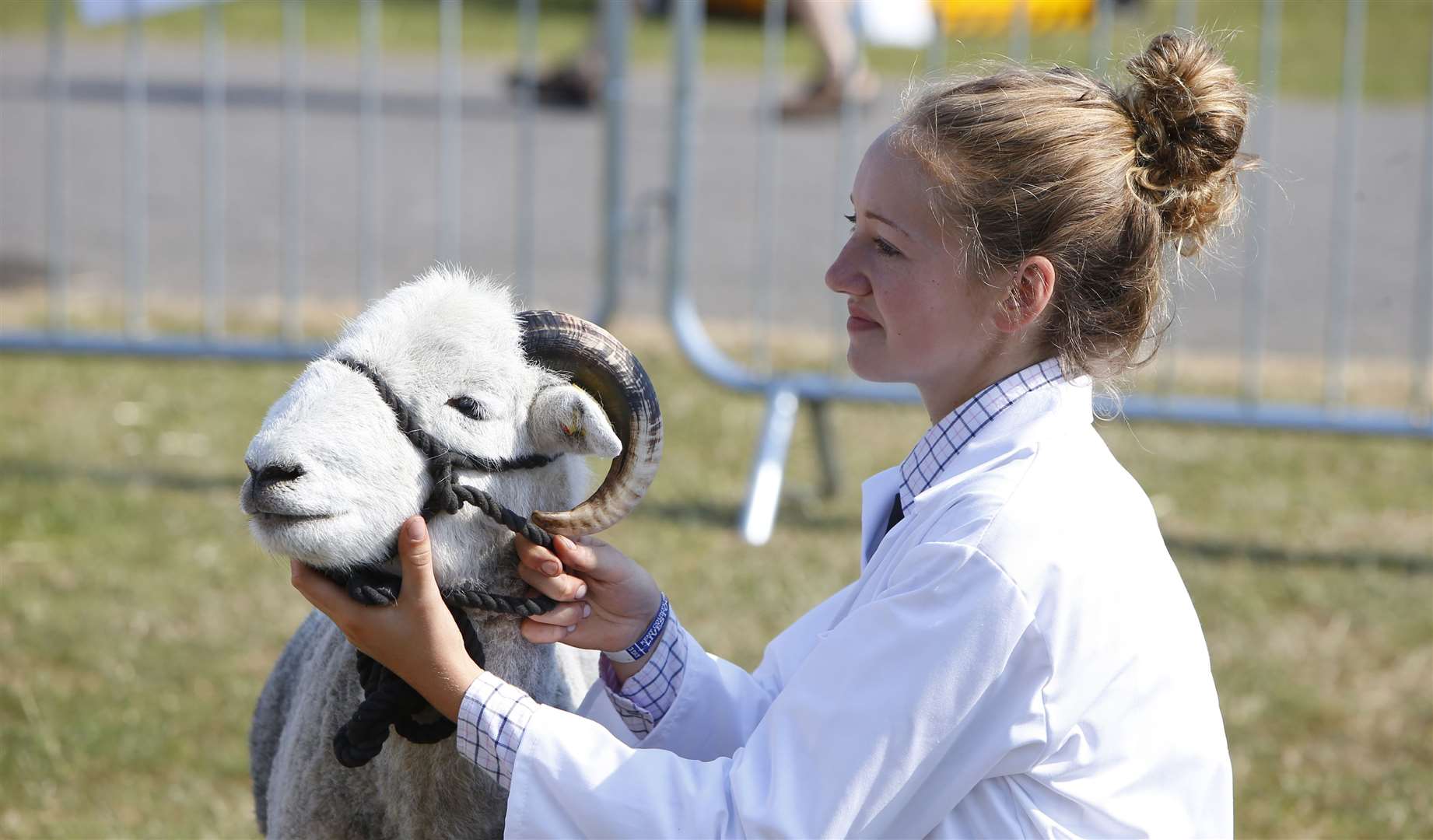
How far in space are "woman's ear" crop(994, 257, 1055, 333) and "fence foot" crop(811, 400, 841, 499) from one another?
3.69 m

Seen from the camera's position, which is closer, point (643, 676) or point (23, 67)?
point (643, 676)

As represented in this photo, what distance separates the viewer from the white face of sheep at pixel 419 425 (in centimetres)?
193

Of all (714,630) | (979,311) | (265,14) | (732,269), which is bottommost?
(714,630)

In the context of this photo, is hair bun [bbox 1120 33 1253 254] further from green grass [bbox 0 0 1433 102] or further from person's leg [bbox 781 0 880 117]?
green grass [bbox 0 0 1433 102]

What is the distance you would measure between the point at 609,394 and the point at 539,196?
8652 millimetres

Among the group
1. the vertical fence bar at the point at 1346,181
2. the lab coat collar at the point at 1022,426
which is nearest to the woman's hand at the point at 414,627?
the lab coat collar at the point at 1022,426

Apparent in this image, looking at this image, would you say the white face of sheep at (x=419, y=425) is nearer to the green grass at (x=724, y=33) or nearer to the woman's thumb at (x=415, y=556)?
the woman's thumb at (x=415, y=556)

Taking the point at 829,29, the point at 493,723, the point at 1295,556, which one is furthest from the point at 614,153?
the point at 493,723

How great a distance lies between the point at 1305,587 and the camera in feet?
17.3

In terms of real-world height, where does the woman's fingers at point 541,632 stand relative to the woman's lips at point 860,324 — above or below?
below

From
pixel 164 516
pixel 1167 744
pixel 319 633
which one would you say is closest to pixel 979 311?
pixel 1167 744

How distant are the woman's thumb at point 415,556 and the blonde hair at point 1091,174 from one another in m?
0.85

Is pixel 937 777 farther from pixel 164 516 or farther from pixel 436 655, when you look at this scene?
pixel 164 516

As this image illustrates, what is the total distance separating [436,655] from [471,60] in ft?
46.4
